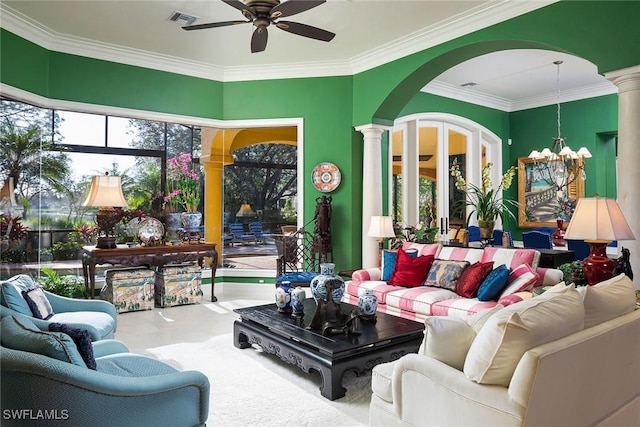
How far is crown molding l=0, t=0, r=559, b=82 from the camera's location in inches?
177

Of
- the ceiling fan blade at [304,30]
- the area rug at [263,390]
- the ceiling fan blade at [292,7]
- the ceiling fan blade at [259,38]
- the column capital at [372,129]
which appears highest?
the ceiling fan blade at [304,30]

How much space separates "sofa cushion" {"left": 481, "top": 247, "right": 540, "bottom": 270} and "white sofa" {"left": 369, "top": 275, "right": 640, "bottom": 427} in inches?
63.2

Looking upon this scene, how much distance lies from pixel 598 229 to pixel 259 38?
306cm

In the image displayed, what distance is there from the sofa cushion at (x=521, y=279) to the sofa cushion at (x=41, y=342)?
3.35 metres

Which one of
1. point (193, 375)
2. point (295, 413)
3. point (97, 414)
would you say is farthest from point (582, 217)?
point (97, 414)

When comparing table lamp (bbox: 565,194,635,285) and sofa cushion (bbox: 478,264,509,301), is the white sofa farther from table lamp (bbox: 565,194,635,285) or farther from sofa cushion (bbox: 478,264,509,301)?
sofa cushion (bbox: 478,264,509,301)

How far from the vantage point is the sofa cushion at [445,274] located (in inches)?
175

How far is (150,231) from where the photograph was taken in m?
5.82

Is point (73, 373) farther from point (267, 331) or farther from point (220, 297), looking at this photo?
point (220, 297)

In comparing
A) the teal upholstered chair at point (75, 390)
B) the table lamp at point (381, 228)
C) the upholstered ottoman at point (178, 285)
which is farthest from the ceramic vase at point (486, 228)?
the teal upholstered chair at point (75, 390)

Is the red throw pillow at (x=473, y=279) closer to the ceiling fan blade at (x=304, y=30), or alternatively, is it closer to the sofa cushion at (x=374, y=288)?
the sofa cushion at (x=374, y=288)

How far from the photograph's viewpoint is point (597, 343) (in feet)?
6.58

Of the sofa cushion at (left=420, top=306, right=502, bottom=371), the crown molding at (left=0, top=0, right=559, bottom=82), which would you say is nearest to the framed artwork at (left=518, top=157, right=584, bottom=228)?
the crown molding at (left=0, top=0, right=559, bottom=82)

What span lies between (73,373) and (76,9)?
168 inches
